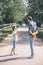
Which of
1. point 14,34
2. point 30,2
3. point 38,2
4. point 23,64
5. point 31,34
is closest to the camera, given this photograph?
point 23,64

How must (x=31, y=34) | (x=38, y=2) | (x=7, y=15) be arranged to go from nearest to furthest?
(x=31, y=34) < (x=38, y=2) < (x=7, y=15)

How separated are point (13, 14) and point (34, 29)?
53826 millimetres

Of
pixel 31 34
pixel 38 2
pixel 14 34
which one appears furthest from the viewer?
pixel 38 2

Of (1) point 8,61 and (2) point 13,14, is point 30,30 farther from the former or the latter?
(2) point 13,14

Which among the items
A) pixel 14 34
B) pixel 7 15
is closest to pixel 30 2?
pixel 7 15

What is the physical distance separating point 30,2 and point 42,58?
37.5 meters

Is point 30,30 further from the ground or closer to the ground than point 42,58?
further from the ground

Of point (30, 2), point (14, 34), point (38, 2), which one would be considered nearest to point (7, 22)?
point (30, 2)

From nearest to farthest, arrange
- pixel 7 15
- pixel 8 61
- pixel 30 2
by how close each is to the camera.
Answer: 1. pixel 8 61
2. pixel 30 2
3. pixel 7 15

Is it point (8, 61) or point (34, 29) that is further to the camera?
point (34, 29)

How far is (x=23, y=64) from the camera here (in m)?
9.83

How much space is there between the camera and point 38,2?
38.0 metres

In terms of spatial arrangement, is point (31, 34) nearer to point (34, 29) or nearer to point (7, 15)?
point (34, 29)

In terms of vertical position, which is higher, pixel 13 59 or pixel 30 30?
pixel 30 30
